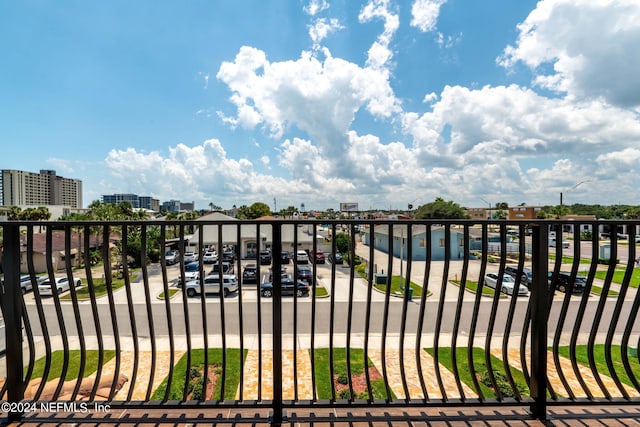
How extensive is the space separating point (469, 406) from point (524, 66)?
12.4 meters

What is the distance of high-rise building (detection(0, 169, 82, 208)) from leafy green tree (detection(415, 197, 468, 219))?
72489 millimetres

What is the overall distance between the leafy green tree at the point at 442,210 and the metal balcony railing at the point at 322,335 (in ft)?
82.1

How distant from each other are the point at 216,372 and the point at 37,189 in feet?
263

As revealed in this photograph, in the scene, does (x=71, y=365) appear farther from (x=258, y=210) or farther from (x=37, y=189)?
(x=37, y=189)

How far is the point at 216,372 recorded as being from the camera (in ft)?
19.1

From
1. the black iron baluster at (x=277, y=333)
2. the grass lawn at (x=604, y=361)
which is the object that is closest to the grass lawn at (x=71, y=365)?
the black iron baluster at (x=277, y=333)

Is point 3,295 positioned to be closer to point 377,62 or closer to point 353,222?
point 353,222

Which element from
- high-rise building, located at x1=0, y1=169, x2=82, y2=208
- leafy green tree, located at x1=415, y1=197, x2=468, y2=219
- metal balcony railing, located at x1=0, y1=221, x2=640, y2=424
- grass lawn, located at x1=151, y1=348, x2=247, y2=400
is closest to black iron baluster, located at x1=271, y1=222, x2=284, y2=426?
metal balcony railing, located at x1=0, y1=221, x2=640, y2=424

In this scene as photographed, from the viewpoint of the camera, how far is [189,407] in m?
1.51

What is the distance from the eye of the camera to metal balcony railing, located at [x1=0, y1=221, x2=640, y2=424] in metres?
1.43

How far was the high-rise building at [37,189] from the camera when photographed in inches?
2085

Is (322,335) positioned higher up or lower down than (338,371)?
lower down

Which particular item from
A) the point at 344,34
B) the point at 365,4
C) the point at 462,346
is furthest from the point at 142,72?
the point at 462,346

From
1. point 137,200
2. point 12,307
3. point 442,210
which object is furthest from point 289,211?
point 137,200
